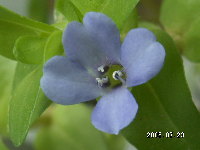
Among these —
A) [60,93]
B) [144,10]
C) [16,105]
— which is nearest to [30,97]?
[16,105]

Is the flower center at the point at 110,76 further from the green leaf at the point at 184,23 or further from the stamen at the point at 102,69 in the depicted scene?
the green leaf at the point at 184,23

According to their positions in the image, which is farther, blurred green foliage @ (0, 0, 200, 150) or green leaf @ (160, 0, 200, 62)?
green leaf @ (160, 0, 200, 62)

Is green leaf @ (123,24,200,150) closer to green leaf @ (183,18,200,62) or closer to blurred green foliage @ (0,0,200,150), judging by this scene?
blurred green foliage @ (0,0,200,150)

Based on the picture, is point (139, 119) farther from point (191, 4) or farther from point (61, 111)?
point (61, 111)

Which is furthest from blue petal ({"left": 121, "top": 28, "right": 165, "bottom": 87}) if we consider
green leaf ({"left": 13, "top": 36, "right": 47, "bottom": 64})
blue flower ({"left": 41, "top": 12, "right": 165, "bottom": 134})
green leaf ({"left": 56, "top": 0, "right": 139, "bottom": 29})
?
green leaf ({"left": 13, "top": 36, "right": 47, "bottom": 64})

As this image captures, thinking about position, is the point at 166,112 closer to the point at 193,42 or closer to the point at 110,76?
the point at 110,76
